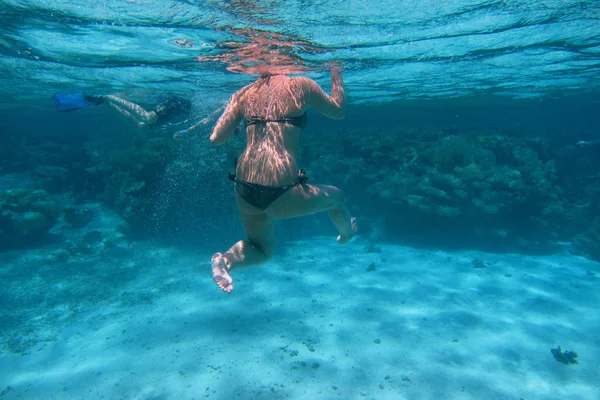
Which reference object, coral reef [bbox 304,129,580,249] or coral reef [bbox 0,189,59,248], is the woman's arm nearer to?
coral reef [bbox 304,129,580,249]

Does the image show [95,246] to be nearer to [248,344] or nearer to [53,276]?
[53,276]

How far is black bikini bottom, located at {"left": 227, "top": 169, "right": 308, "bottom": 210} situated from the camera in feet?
11.1

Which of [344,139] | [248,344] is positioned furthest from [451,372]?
[344,139]

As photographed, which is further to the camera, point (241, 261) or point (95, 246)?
point (95, 246)

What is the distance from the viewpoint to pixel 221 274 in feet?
11.2

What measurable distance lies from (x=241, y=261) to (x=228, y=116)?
6.17ft

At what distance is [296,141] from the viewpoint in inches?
146

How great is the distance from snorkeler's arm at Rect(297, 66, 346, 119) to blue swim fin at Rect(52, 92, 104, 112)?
6.67m

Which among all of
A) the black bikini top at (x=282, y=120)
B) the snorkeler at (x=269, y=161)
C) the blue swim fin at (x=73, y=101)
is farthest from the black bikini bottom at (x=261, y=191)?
the blue swim fin at (x=73, y=101)

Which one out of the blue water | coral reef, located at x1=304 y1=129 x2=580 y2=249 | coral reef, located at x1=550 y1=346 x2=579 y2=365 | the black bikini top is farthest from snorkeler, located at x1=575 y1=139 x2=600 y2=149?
the black bikini top

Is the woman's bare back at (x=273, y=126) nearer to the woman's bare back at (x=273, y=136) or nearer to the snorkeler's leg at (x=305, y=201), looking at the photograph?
the woman's bare back at (x=273, y=136)

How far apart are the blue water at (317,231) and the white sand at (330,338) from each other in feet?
0.17

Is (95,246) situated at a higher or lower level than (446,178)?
lower

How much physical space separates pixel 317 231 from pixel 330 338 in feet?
28.9
